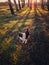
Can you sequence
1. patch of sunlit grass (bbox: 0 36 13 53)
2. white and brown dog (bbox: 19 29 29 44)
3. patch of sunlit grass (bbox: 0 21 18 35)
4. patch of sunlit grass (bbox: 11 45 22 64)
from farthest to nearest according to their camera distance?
patch of sunlit grass (bbox: 0 21 18 35), white and brown dog (bbox: 19 29 29 44), patch of sunlit grass (bbox: 0 36 13 53), patch of sunlit grass (bbox: 11 45 22 64)

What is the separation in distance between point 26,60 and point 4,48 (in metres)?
0.89

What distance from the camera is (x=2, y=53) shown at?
4387 millimetres

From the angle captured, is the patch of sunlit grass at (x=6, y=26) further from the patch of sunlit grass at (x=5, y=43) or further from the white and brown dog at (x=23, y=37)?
the white and brown dog at (x=23, y=37)

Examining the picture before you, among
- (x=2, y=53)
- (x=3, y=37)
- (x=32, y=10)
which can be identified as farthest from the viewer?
A: (x=32, y=10)

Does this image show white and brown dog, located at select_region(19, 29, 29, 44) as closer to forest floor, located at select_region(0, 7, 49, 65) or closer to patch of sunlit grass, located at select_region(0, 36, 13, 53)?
forest floor, located at select_region(0, 7, 49, 65)

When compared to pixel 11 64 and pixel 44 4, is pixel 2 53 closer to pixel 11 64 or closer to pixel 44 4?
pixel 11 64

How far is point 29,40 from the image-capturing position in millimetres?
4867

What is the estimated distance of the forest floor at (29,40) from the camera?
4170 mm

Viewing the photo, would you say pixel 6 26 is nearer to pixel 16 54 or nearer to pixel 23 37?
pixel 23 37

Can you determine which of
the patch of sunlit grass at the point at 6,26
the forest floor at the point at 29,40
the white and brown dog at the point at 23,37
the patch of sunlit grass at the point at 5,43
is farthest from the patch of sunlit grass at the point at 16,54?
the patch of sunlit grass at the point at 6,26

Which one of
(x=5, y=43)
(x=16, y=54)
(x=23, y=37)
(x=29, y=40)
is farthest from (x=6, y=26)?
(x=16, y=54)

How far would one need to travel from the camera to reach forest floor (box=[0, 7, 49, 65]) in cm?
417

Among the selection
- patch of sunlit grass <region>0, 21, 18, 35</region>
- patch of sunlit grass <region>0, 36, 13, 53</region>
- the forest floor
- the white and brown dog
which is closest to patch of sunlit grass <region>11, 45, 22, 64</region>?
the forest floor

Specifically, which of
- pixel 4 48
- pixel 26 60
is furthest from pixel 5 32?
pixel 26 60
